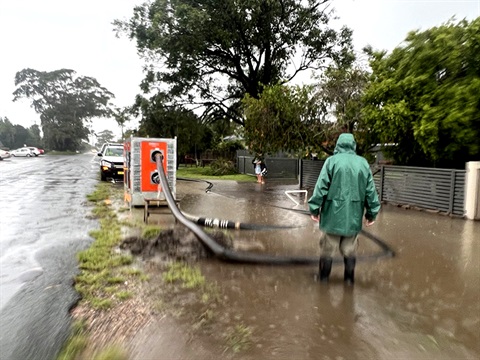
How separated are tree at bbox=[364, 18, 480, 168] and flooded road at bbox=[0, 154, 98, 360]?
8.43 metres

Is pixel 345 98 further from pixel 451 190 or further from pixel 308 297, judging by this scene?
pixel 308 297

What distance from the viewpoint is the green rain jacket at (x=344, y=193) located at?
389 centimetres

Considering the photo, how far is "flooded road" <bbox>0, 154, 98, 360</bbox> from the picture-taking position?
2.92m

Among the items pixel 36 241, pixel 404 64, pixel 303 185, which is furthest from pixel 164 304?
pixel 303 185

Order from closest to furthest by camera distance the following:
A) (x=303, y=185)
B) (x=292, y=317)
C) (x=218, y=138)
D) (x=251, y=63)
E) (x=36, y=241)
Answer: (x=292, y=317) < (x=36, y=241) < (x=303, y=185) < (x=251, y=63) < (x=218, y=138)

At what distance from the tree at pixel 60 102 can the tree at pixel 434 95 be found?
7683 cm

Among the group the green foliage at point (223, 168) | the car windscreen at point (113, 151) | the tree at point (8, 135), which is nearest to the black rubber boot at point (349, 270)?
the car windscreen at point (113, 151)

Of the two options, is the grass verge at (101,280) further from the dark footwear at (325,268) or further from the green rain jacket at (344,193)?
the green rain jacket at (344,193)

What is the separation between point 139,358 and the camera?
2633 mm

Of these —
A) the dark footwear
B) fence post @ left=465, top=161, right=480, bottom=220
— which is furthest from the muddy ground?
fence post @ left=465, top=161, right=480, bottom=220

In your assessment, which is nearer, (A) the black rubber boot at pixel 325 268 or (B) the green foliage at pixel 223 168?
(A) the black rubber boot at pixel 325 268

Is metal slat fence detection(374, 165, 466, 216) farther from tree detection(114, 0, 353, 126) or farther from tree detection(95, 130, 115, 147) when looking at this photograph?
tree detection(95, 130, 115, 147)

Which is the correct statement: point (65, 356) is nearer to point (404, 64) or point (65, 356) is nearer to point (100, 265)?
point (100, 265)

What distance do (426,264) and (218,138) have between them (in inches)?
1199
